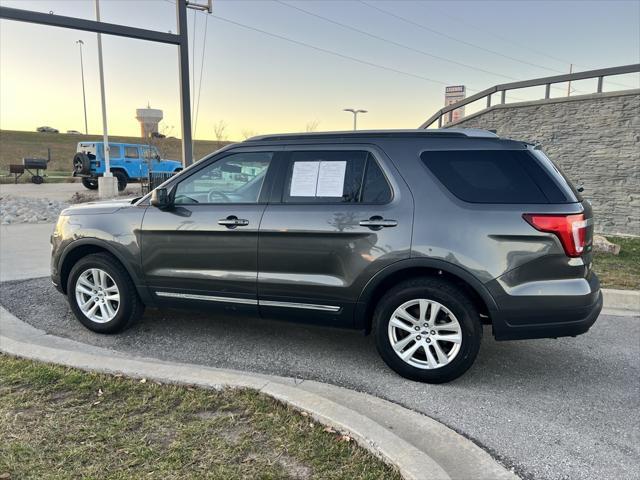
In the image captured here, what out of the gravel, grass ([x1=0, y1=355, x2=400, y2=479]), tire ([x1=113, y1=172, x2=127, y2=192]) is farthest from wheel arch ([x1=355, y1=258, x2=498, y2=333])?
tire ([x1=113, y1=172, x2=127, y2=192])

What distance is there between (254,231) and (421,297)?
4.55 ft

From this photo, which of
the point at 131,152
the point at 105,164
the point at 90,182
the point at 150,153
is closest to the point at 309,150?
the point at 105,164

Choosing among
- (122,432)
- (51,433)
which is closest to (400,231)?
(122,432)

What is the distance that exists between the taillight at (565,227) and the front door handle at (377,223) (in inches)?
35.0

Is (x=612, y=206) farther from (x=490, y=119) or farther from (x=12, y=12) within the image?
(x=12, y=12)

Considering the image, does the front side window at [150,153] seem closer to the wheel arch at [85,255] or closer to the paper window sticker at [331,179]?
the wheel arch at [85,255]

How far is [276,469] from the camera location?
2.38 metres

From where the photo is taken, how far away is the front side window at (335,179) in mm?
3607

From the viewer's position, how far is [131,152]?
81.7ft

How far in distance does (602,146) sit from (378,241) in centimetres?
1000

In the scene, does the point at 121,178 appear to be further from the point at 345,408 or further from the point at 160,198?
the point at 345,408

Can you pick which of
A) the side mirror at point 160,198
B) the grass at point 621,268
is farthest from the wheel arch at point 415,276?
the grass at point 621,268

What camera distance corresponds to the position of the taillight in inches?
124

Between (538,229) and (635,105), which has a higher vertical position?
(635,105)
